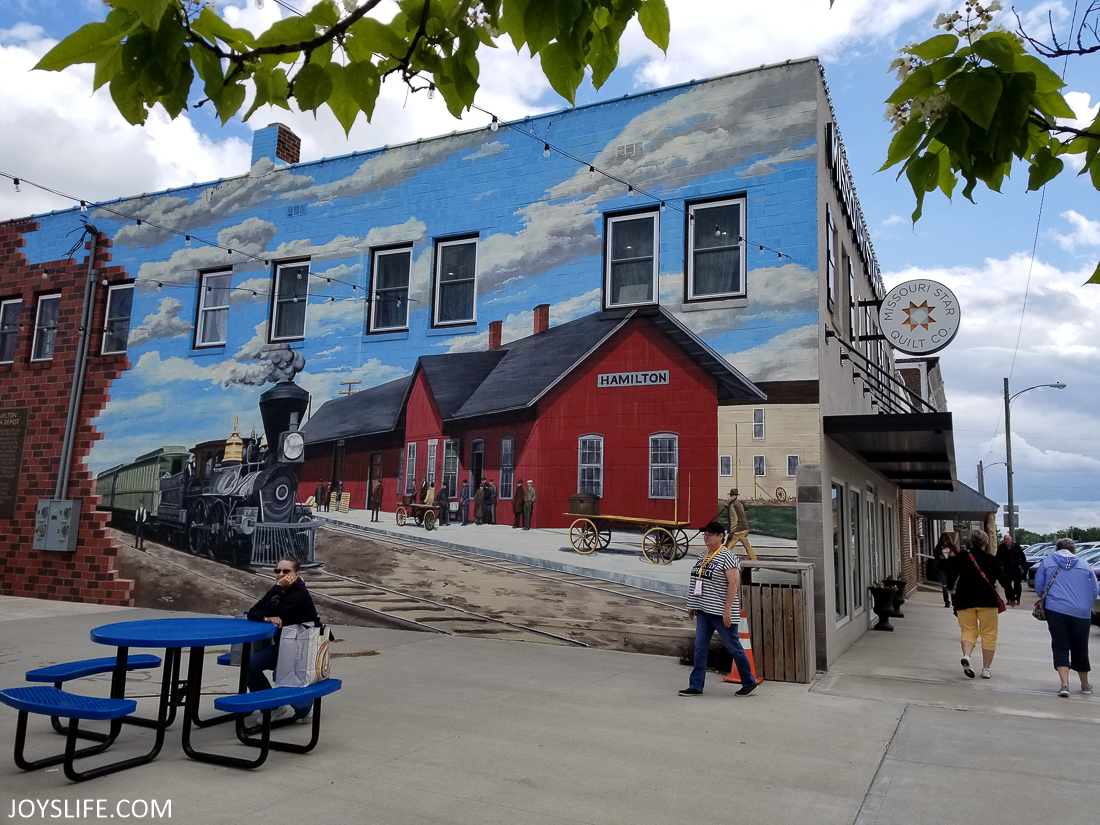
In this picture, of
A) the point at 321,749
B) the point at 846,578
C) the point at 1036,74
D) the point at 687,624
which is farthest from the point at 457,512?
the point at 1036,74

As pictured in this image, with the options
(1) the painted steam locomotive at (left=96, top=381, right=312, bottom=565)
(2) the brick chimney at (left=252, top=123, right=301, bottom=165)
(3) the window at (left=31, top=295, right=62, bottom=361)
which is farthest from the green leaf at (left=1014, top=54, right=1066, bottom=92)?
(3) the window at (left=31, top=295, right=62, bottom=361)

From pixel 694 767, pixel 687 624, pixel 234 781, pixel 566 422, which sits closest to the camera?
pixel 234 781

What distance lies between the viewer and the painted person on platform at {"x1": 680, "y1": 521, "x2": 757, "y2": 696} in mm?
8156

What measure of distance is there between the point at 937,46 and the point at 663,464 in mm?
9017

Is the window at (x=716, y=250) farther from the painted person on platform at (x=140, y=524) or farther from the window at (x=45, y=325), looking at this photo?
the window at (x=45, y=325)

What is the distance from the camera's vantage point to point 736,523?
1052 cm

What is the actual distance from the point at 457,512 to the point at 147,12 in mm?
10766

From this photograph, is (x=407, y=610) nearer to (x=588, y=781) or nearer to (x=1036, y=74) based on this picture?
(x=588, y=781)

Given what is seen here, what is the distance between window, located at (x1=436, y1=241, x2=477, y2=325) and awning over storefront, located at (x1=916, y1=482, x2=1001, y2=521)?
18561 mm

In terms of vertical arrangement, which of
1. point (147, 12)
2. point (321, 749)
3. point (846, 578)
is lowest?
point (321, 749)

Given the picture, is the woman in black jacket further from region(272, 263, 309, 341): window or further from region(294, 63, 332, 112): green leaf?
region(272, 263, 309, 341): window

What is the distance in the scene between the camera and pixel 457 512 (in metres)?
12.4

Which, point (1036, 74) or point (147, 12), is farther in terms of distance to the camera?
point (1036, 74)

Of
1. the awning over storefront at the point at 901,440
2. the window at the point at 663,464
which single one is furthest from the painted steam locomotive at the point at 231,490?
the awning over storefront at the point at 901,440
